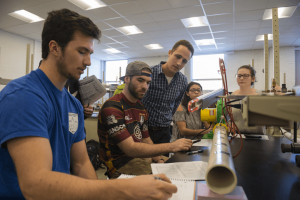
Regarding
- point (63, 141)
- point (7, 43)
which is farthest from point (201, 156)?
point (7, 43)

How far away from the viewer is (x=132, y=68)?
1413 millimetres

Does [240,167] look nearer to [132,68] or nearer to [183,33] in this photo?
[132,68]

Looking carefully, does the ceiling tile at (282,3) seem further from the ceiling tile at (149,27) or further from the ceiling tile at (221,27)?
the ceiling tile at (149,27)

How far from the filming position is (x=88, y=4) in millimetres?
3850

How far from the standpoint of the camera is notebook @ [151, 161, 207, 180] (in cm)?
81

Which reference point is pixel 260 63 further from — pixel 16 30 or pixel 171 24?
pixel 16 30

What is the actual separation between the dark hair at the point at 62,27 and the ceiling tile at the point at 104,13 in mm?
3527

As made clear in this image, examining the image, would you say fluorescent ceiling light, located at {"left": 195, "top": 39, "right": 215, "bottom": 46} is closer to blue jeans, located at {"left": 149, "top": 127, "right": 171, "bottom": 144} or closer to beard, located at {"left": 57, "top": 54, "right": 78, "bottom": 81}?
blue jeans, located at {"left": 149, "top": 127, "right": 171, "bottom": 144}

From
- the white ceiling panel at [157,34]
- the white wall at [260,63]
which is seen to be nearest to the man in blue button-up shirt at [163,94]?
the white ceiling panel at [157,34]

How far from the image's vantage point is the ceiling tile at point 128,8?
3744mm

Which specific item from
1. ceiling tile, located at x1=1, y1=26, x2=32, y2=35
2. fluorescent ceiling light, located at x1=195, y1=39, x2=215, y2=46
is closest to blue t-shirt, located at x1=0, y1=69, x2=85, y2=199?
ceiling tile, located at x1=1, y1=26, x2=32, y2=35

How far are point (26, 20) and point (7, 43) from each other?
1.29 meters

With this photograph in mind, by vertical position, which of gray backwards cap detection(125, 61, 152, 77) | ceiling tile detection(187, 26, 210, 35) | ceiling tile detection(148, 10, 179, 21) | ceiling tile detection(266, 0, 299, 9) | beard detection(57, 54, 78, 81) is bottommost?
beard detection(57, 54, 78, 81)

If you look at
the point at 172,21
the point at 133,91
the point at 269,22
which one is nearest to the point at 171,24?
the point at 172,21
